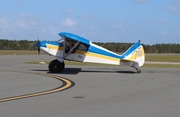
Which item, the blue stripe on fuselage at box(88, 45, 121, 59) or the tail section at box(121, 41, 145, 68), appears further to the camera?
the tail section at box(121, 41, 145, 68)

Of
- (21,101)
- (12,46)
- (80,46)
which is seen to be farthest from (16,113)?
(12,46)

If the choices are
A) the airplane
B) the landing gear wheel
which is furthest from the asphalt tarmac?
the airplane

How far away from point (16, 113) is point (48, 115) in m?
0.81

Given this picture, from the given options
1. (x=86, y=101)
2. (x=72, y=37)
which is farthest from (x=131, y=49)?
(x=86, y=101)

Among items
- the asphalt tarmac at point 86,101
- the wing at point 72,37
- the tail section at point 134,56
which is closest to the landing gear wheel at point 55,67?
the wing at point 72,37

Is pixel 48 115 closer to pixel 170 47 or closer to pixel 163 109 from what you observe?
pixel 163 109

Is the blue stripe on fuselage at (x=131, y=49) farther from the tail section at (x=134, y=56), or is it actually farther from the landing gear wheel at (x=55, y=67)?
the landing gear wheel at (x=55, y=67)

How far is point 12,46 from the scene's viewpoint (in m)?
90.6

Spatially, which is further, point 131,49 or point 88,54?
point 131,49

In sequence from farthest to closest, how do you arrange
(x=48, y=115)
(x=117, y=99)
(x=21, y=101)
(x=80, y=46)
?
(x=80, y=46) → (x=117, y=99) → (x=21, y=101) → (x=48, y=115)

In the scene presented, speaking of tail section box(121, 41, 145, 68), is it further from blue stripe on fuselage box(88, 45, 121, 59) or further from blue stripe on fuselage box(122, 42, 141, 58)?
blue stripe on fuselage box(88, 45, 121, 59)

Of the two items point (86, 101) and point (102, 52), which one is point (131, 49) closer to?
point (102, 52)

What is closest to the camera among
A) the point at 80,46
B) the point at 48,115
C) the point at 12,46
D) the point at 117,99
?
the point at 48,115

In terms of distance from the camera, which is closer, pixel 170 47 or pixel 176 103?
pixel 176 103
